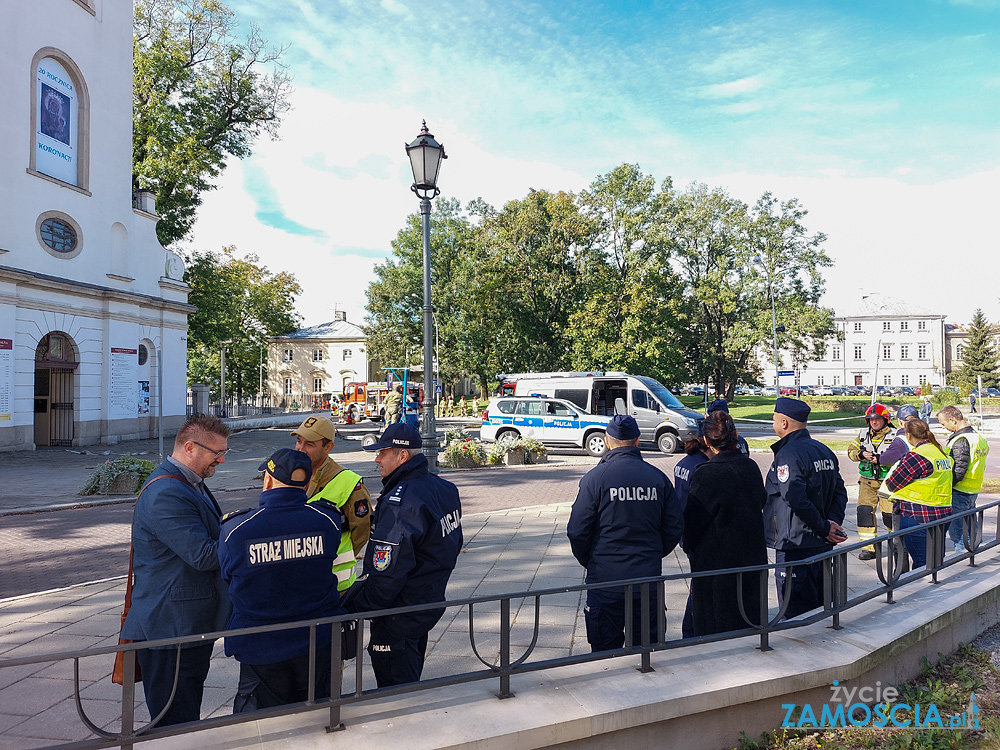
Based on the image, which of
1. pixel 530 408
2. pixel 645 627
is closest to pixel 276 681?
pixel 645 627

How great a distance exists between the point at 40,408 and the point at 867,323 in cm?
10350

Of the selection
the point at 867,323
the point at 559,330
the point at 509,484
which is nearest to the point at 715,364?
the point at 559,330

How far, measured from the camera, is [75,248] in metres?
21.3

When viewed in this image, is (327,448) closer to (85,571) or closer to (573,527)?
(573,527)

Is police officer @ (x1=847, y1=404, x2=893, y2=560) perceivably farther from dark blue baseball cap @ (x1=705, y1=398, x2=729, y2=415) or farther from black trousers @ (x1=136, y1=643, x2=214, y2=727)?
black trousers @ (x1=136, y1=643, x2=214, y2=727)

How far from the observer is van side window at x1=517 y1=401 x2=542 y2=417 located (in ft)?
66.4

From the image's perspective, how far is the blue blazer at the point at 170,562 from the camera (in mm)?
2812

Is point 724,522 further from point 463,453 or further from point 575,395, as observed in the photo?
point 575,395

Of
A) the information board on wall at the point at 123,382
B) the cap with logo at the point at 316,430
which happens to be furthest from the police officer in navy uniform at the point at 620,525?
the information board on wall at the point at 123,382

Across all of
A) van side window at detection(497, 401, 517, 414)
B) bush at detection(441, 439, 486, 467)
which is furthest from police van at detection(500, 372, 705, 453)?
bush at detection(441, 439, 486, 467)

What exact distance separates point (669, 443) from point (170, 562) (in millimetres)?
17692

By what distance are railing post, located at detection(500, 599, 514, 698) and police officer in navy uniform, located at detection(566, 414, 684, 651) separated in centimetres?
82

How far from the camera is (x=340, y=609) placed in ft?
9.71

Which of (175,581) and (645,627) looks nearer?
(175,581)
